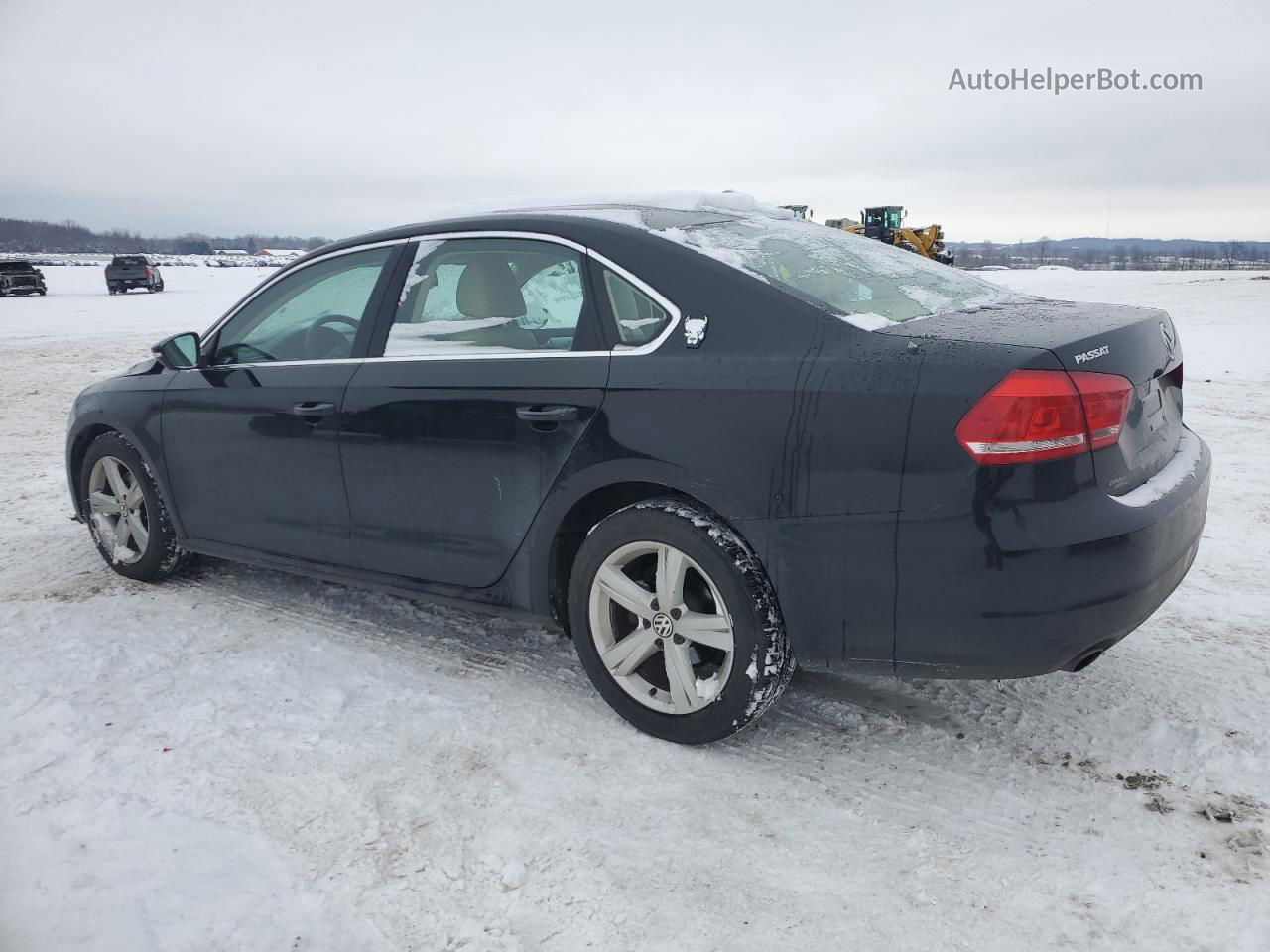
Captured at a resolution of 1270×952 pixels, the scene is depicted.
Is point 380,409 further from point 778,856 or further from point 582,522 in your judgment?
point 778,856

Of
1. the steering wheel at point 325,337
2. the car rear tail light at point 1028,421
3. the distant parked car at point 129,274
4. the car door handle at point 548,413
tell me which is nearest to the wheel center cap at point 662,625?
the car door handle at point 548,413

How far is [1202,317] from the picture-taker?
17.2 m

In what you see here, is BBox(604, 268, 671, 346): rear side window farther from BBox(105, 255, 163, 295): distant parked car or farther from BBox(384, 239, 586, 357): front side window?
BBox(105, 255, 163, 295): distant parked car

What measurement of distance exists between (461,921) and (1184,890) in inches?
66.4

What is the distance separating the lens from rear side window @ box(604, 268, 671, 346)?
2869 mm

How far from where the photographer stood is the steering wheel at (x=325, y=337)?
3.64 metres

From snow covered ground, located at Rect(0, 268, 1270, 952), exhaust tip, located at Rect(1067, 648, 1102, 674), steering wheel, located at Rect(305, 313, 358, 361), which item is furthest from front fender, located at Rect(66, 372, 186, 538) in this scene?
exhaust tip, located at Rect(1067, 648, 1102, 674)

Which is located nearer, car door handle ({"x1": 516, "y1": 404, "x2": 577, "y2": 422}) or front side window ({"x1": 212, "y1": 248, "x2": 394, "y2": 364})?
car door handle ({"x1": 516, "y1": 404, "x2": 577, "y2": 422})

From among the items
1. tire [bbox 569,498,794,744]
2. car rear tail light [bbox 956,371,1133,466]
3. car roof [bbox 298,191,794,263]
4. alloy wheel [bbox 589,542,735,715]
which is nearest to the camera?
car rear tail light [bbox 956,371,1133,466]

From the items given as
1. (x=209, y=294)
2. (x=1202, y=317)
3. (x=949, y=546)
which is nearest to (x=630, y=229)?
(x=949, y=546)

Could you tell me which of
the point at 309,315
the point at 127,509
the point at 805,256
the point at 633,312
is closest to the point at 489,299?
the point at 633,312

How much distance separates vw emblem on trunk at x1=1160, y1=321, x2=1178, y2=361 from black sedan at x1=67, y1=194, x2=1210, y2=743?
0.02 meters

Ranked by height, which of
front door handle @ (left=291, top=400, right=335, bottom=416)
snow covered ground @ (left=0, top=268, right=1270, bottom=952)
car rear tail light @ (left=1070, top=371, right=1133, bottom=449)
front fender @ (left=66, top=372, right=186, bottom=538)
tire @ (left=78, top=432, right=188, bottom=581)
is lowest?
snow covered ground @ (left=0, top=268, right=1270, bottom=952)

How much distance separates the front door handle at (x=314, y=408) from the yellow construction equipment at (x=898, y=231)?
1214 inches
